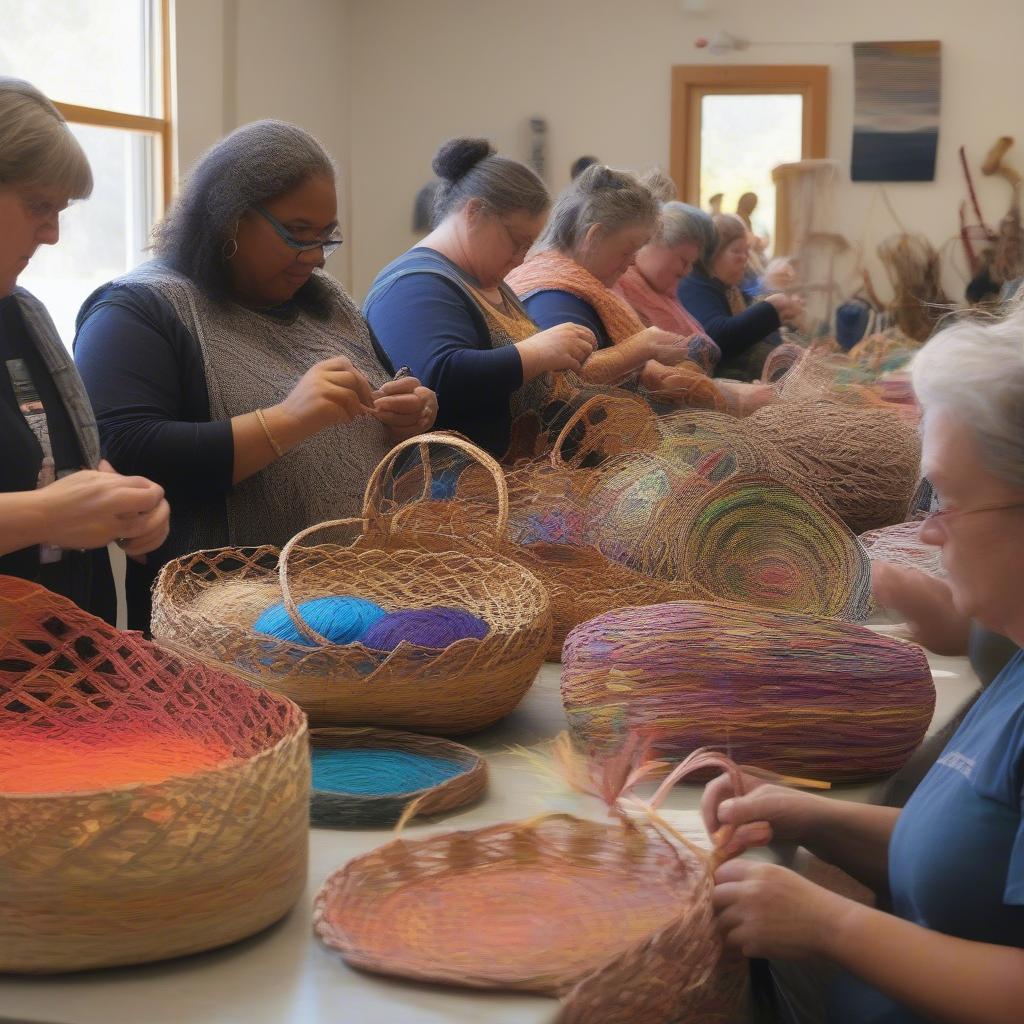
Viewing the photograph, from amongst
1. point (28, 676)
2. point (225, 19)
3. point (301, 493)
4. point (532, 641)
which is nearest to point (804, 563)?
point (532, 641)

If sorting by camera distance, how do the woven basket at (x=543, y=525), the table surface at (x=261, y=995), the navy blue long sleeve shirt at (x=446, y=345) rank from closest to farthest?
the table surface at (x=261, y=995), the woven basket at (x=543, y=525), the navy blue long sleeve shirt at (x=446, y=345)

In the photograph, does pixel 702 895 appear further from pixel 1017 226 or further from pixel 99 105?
pixel 1017 226

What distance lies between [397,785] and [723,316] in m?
3.08

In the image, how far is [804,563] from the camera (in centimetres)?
187

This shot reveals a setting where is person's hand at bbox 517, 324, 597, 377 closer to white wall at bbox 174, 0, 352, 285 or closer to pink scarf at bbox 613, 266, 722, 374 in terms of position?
pink scarf at bbox 613, 266, 722, 374

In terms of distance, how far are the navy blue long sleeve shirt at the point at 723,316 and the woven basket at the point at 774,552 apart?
7.27 feet

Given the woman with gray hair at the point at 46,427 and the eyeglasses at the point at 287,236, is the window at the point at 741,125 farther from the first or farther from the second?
the woman with gray hair at the point at 46,427

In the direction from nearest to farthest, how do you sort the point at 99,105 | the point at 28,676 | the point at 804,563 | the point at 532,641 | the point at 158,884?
1. the point at 158,884
2. the point at 28,676
3. the point at 532,641
4. the point at 804,563
5. the point at 99,105

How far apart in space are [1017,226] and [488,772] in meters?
6.08

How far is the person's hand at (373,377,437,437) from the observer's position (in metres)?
1.96

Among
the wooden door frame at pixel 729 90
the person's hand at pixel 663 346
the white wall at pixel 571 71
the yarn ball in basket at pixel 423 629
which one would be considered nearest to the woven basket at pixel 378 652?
the yarn ball in basket at pixel 423 629

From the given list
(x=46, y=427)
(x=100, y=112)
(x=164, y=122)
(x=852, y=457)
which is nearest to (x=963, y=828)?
(x=46, y=427)

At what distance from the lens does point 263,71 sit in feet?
17.2

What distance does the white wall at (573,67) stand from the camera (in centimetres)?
655
